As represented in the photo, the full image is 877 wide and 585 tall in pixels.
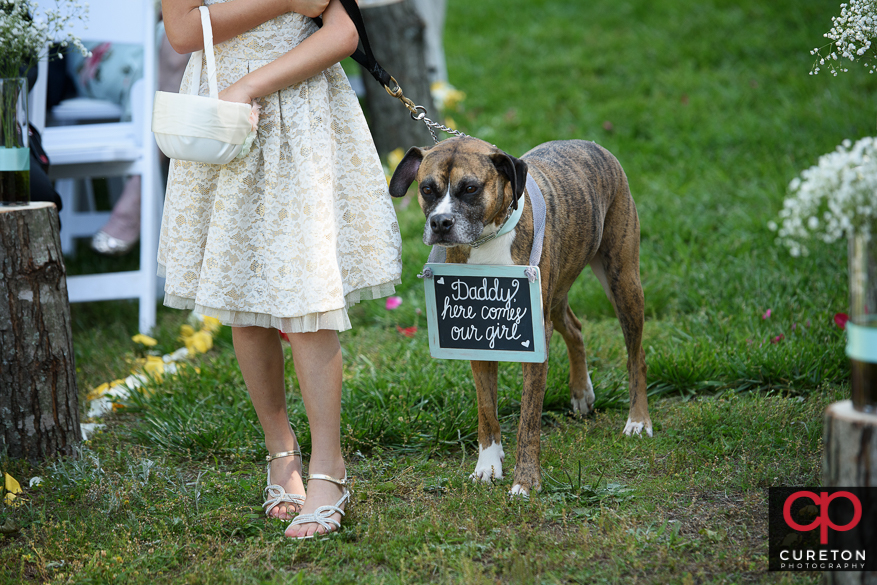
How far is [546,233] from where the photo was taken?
2.99 m

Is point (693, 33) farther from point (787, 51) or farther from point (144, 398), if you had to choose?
point (144, 398)

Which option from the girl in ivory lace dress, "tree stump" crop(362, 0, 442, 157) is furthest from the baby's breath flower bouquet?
"tree stump" crop(362, 0, 442, 157)

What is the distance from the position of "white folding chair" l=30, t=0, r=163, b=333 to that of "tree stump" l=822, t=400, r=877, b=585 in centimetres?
398

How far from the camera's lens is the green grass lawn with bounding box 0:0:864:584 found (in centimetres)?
254

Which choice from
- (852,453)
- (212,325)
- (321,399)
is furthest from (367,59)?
(212,325)

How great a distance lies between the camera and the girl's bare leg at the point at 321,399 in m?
2.72

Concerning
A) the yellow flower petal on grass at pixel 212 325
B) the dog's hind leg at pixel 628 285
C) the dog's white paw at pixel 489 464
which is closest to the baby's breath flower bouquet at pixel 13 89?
the yellow flower petal on grass at pixel 212 325

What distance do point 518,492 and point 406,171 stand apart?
1210 millimetres

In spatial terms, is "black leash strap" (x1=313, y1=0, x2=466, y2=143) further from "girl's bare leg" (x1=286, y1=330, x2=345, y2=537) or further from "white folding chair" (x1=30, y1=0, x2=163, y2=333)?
"white folding chair" (x1=30, y1=0, x2=163, y2=333)

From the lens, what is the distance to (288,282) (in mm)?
2604

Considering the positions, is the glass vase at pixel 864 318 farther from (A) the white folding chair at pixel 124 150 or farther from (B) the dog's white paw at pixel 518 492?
(A) the white folding chair at pixel 124 150

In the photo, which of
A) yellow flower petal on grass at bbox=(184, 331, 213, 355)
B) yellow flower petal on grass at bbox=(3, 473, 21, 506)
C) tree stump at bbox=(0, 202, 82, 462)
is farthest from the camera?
yellow flower petal on grass at bbox=(184, 331, 213, 355)

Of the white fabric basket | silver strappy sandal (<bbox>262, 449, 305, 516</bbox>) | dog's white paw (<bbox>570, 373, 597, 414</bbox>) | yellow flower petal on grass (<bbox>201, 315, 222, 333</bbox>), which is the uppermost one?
the white fabric basket

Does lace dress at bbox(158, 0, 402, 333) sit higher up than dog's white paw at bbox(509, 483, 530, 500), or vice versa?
lace dress at bbox(158, 0, 402, 333)
